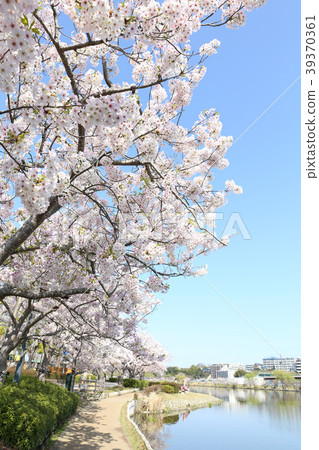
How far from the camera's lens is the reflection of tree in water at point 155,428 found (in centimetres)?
1373

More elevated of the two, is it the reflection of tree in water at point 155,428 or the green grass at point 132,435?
the green grass at point 132,435

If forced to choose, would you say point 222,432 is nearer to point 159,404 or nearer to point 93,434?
point 159,404

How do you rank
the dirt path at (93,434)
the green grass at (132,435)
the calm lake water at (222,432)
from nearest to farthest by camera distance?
the dirt path at (93,434) → the green grass at (132,435) → the calm lake water at (222,432)

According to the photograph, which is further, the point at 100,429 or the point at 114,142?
the point at 100,429

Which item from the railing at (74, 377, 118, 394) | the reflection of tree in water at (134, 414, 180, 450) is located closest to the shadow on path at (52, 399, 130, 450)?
the reflection of tree in water at (134, 414, 180, 450)

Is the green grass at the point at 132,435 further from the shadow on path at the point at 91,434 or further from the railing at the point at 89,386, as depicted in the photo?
the railing at the point at 89,386

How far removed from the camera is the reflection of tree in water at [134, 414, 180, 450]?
13.7 metres

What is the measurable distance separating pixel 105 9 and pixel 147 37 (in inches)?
38.5

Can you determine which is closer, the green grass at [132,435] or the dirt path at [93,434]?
the dirt path at [93,434]

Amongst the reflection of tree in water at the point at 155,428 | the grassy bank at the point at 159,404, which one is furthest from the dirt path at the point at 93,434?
the grassy bank at the point at 159,404

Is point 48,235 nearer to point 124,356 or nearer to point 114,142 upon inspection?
point 114,142

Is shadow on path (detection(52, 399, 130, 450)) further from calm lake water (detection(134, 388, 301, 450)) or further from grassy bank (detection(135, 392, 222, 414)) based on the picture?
grassy bank (detection(135, 392, 222, 414))
